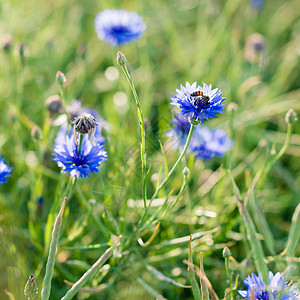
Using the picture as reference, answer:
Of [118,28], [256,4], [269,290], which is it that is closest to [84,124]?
[269,290]

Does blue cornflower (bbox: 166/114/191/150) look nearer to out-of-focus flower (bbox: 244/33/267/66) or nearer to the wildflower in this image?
the wildflower

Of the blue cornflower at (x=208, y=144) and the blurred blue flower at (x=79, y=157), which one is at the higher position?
the blue cornflower at (x=208, y=144)

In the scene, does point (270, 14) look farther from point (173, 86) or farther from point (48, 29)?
point (48, 29)

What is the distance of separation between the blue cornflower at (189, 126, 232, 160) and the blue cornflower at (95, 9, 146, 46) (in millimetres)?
365

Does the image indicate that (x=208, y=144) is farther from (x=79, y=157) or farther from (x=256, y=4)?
(x=256, y=4)

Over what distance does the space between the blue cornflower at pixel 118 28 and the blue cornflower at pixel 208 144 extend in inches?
14.4

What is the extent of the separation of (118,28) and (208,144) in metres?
0.47

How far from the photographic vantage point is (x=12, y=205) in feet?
3.76

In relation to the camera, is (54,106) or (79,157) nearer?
(79,157)

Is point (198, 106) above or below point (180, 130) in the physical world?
below

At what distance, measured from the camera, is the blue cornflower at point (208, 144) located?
1144 mm

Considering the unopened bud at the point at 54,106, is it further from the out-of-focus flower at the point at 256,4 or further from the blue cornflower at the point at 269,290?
the out-of-focus flower at the point at 256,4

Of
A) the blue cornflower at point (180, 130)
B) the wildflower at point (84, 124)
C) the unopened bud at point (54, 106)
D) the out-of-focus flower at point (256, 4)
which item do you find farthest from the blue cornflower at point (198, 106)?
the out-of-focus flower at point (256, 4)

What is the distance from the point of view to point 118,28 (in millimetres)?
1303
